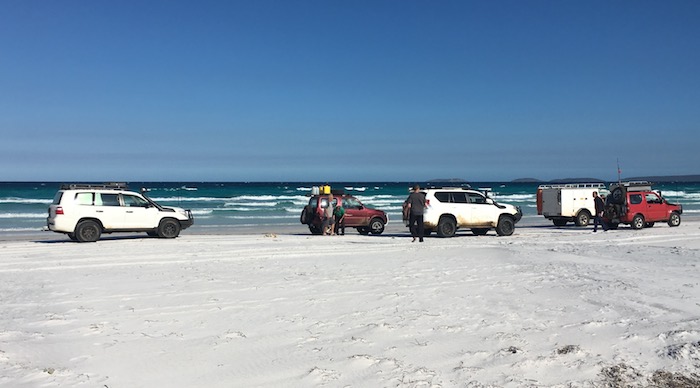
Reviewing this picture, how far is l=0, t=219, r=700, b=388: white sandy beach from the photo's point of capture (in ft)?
18.0

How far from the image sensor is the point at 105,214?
1916cm

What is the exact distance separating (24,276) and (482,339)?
28.2 feet

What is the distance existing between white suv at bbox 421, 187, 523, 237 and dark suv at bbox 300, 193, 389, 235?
8.29 ft

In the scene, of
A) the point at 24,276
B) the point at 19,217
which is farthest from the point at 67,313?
the point at 19,217

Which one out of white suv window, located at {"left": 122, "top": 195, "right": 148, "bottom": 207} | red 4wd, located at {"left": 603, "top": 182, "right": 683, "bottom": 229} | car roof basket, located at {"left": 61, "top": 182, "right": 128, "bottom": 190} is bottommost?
red 4wd, located at {"left": 603, "top": 182, "right": 683, "bottom": 229}

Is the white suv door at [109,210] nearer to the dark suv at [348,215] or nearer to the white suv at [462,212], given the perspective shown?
the dark suv at [348,215]

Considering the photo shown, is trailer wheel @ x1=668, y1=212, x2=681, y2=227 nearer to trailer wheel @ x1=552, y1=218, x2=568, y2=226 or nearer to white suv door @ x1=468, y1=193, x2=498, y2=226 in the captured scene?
trailer wheel @ x1=552, y1=218, x2=568, y2=226

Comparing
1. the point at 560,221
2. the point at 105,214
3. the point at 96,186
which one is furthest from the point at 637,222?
the point at 96,186

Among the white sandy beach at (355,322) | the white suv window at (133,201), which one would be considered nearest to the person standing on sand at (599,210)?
the white sandy beach at (355,322)

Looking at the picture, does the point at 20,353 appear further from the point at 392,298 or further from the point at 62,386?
the point at 392,298

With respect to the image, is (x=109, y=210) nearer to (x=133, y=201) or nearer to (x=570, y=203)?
(x=133, y=201)

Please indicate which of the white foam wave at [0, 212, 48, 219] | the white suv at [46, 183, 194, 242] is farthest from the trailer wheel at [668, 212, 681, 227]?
the white foam wave at [0, 212, 48, 219]

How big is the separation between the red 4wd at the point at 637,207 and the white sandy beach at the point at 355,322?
1204 centimetres

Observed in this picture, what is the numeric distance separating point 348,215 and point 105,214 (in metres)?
8.16
